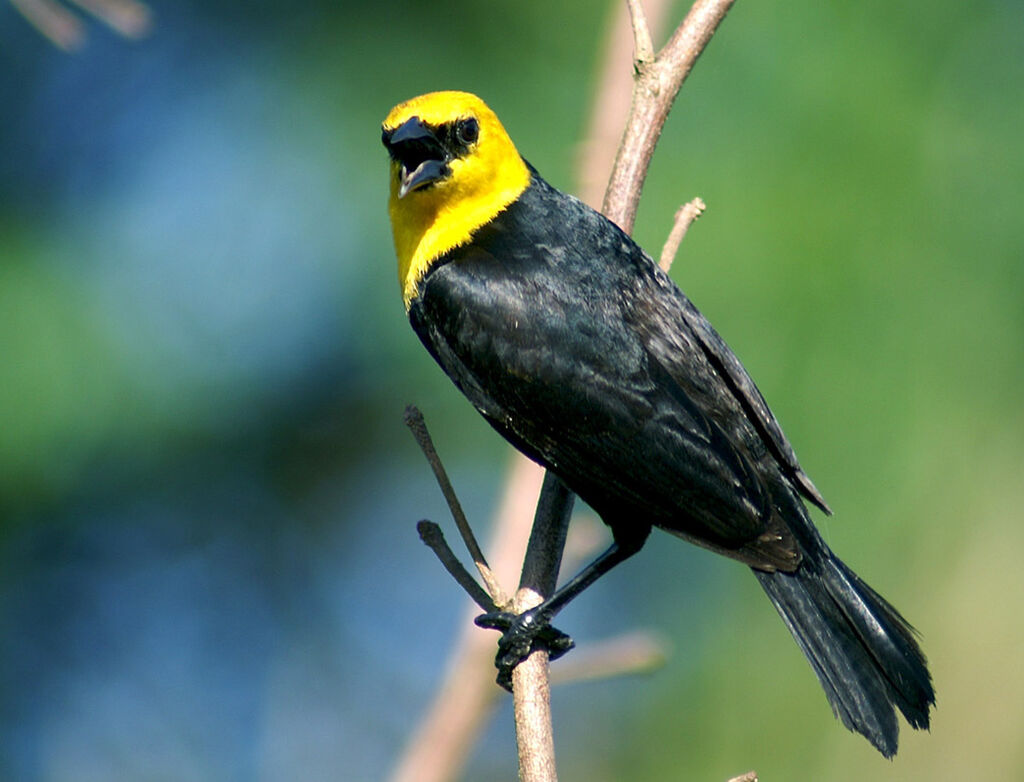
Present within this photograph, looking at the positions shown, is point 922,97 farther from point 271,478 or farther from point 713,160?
point 271,478

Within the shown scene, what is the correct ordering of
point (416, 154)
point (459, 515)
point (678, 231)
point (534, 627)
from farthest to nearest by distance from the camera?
1. point (678, 231)
2. point (416, 154)
3. point (534, 627)
4. point (459, 515)

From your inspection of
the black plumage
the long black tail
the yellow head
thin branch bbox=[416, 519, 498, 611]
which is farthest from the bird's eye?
the long black tail

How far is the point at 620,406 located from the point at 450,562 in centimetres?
65

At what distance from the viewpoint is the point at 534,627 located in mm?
2914

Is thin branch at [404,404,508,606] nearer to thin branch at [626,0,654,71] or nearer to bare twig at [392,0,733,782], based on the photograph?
bare twig at [392,0,733,782]

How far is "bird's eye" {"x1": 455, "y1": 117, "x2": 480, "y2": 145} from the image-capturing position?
3277 millimetres

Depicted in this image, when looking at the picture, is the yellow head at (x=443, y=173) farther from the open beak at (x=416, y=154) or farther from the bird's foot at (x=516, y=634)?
the bird's foot at (x=516, y=634)

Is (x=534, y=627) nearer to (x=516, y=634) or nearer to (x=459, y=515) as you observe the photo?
(x=516, y=634)

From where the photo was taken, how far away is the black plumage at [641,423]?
306cm

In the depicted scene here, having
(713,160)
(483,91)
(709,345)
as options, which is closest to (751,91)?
(713,160)

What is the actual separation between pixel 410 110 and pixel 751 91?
8.12 ft

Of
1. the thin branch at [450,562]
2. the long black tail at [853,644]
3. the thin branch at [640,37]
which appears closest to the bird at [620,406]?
the long black tail at [853,644]

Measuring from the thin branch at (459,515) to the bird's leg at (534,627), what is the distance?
139mm

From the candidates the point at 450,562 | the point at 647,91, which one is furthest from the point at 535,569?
the point at 647,91
